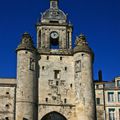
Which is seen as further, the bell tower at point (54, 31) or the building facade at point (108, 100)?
the bell tower at point (54, 31)

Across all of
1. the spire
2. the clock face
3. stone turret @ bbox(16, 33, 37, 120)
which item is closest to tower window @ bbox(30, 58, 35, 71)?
stone turret @ bbox(16, 33, 37, 120)

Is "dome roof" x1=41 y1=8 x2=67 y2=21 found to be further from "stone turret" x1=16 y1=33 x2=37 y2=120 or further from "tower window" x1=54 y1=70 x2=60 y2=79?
"tower window" x1=54 y1=70 x2=60 y2=79

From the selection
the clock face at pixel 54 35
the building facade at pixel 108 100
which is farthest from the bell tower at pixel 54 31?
the building facade at pixel 108 100

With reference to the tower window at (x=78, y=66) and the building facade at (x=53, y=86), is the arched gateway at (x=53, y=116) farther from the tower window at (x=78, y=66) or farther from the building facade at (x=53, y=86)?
the tower window at (x=78, y=66)

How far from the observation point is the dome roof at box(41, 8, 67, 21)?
2339 inches

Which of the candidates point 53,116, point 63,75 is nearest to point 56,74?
point 63,75

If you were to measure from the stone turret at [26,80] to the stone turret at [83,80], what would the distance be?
5.70 metres

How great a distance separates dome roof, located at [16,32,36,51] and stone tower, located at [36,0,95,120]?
176 cm

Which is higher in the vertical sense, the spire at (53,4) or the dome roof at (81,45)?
the spire at (53,4)

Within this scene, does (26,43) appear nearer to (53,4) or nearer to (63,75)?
(63,75)

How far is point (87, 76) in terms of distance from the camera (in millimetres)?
53750

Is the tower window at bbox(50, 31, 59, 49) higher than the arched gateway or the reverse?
higher

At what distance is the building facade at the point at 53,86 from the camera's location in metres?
51.9

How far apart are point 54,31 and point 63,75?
23.7ft
